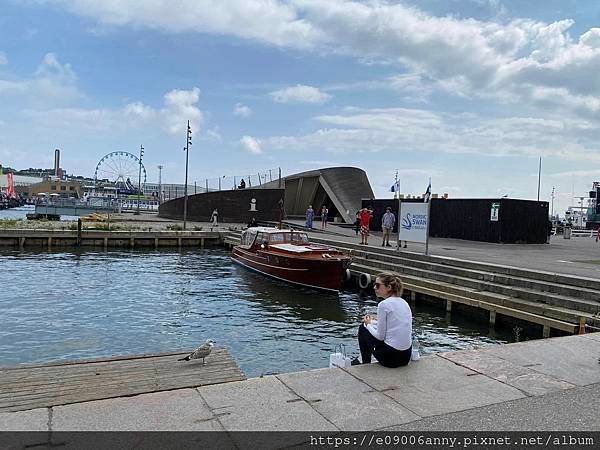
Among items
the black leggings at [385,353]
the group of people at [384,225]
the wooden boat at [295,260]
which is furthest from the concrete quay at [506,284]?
the black leggings at [385,353]

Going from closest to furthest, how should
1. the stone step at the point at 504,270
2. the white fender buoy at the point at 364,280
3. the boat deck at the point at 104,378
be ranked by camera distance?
the boat deck at the point at 104,378 → the stone step at the point at 504,270 → the white fender buoy at the point at 364,280

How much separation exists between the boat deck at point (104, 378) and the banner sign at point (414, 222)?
47.1ft

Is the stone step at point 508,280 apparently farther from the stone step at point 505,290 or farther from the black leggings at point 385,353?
the black leggings at point 385,353

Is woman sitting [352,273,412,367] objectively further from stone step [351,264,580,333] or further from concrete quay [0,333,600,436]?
stone step [351,264,580,333]

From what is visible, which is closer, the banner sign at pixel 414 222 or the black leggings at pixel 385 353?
the black leggings at pixel 385 353

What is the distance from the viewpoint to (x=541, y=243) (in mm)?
28672

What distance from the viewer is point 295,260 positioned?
20391 millimetres

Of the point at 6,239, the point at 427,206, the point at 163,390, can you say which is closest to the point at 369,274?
the point at 427,206

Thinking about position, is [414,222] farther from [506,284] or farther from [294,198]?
[294,198]

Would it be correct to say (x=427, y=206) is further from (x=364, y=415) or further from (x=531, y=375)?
(x=364, y=415)

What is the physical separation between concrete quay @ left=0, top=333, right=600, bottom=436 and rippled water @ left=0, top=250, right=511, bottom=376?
4213 millimetres

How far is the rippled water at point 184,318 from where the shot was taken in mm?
11164

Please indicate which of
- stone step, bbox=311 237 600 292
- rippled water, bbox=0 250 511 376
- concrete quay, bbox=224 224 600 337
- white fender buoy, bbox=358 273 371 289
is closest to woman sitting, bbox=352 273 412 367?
rippled water, bbox=0 250 511 376

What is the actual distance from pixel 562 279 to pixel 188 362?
10.9 meters
